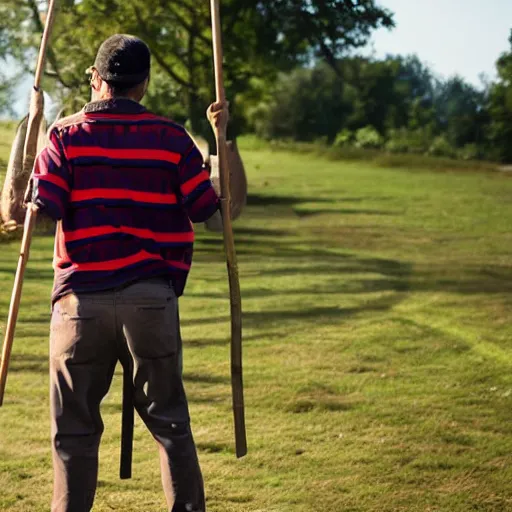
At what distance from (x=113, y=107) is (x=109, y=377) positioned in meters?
0.90

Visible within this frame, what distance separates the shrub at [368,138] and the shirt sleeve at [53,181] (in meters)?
34.0

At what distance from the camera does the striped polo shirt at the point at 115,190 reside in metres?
4.11

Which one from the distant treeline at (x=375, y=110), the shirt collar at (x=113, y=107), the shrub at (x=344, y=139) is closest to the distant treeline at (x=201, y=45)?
the distant treeline at (x=375, y=110)

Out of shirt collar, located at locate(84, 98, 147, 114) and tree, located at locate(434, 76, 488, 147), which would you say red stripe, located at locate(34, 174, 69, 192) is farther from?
tree, located at locate(434, 76, 488, 147)

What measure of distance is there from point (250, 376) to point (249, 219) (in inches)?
468

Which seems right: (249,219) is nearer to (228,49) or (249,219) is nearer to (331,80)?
(228,49)

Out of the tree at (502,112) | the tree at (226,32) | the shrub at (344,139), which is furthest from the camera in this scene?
the shrub at (344,139)

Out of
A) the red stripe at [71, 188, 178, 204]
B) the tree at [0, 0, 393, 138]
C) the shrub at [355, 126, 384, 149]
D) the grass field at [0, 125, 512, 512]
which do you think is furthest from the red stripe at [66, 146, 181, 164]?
the shrub at [355, 126, 384, 149]

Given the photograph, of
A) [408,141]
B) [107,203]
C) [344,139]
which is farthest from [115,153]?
[344,139]

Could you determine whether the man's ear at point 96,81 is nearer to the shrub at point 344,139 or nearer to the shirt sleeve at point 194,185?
the shirt sleeve at point 194,185

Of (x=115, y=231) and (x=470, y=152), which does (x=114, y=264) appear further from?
(x=470, y=152)

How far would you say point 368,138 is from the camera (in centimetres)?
3884

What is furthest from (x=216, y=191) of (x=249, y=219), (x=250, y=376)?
(x=249, y=219)

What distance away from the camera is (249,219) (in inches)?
790
